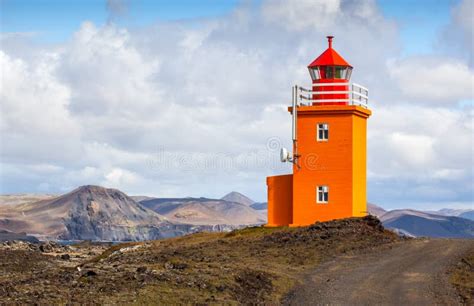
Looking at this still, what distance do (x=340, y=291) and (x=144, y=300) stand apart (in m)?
6.58

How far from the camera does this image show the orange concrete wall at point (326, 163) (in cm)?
4672

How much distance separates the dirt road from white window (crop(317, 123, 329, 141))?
8562 millimetres

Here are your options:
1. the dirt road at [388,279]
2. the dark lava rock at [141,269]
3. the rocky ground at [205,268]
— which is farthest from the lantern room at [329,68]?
the dark lava rock at [141,269]

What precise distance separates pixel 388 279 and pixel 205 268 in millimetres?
6175

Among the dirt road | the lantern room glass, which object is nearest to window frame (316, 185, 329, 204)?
the lantern room glass

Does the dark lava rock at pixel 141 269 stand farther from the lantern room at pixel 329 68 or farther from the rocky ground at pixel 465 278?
the lantern room at pixel 329 68

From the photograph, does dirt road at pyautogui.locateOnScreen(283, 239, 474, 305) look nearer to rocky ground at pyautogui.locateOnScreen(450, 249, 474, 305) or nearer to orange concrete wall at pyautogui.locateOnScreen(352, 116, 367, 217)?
rocky ground at pyautogui.locateOnScreen(450, 249, 474, 305)

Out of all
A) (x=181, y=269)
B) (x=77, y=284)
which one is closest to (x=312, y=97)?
(x=181, y=269)

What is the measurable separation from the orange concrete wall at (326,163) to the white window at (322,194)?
156 millimetres

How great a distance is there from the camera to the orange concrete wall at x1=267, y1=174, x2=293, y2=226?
48.7 m

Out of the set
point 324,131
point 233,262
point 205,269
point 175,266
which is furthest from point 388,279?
point 324,131

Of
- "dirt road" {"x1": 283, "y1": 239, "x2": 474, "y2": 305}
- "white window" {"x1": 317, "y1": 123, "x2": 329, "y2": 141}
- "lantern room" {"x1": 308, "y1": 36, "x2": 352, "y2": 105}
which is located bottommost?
"dirt road" {"x1": 283, "y1": 239, "x2": 474, "y2": 305}

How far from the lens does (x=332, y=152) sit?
4694 cm

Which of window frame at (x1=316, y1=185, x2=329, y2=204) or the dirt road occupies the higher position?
window frame at (x1=316, y1=185, x2=329, y2=204)
